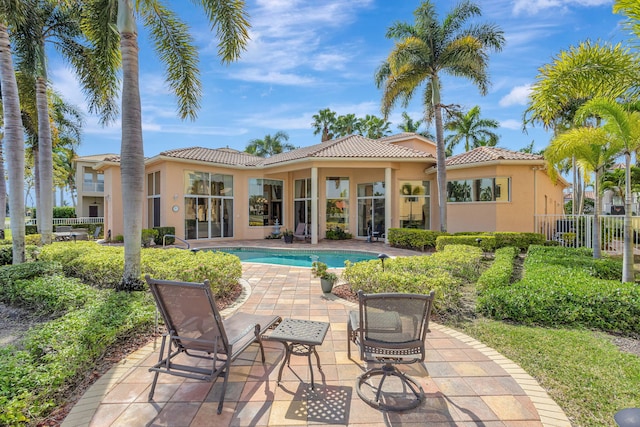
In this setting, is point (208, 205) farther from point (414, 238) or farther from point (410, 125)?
point (410, 125)

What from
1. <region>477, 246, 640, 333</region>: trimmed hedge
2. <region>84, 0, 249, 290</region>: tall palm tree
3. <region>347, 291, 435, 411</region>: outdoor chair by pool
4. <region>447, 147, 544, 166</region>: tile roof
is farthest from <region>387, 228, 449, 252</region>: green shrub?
<region>347, 291, 435, 411</region>: outdoor chair by pool

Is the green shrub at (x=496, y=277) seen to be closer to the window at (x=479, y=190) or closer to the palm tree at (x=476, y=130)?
the window at (x=479, y=190)

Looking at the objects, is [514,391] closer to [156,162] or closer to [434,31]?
[434,31]

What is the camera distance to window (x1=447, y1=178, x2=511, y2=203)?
597 inches

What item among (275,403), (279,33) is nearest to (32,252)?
(279,33)

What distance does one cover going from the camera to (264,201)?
64.8ft

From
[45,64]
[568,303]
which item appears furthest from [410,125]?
[568,303]

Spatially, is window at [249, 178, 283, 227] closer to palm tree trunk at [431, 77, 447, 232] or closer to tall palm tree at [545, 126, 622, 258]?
palm tree trunk at [431, 77, 447, 232]

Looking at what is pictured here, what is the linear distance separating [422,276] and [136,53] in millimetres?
7522

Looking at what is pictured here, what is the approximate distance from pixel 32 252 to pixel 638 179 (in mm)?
34375

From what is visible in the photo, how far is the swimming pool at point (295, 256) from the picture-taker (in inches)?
533

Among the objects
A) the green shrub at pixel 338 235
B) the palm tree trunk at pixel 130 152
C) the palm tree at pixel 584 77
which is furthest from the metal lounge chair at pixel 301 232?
the palm tree at pixel 584 77

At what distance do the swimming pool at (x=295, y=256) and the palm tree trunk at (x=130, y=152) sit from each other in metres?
7.10

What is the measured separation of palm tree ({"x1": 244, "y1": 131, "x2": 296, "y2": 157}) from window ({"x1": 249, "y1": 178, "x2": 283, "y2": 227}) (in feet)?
72.6
